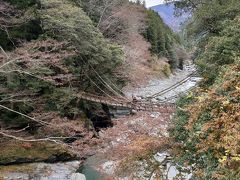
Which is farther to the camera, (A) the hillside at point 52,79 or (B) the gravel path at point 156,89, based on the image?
(B) the gravel path at point 156,89

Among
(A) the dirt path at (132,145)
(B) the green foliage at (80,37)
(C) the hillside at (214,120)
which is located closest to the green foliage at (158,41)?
(B) the green foliage at (80,37)

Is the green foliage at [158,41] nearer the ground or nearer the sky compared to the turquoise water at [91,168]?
nearer the sky

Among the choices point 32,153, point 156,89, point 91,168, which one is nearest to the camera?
point 91,168

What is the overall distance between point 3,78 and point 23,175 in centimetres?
289

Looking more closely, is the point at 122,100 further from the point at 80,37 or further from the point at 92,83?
the point at 80,37

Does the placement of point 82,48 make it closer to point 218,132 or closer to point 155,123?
point 155,123

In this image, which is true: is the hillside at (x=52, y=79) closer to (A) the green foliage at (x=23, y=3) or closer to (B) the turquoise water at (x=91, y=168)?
(A) the green foliage at (x=23, y=3)

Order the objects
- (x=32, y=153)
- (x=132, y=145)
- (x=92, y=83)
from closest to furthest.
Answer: (x=132, y=145) < (x=32, y=153) < (x=92, y=83)

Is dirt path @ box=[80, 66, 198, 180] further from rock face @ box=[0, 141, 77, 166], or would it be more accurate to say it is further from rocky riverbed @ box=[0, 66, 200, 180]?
rock face @ box=[0, 141, 77, 166]

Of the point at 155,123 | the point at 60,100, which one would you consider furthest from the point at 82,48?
the point at 155,123

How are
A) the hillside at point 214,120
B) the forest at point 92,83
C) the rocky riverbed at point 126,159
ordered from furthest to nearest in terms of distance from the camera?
the rocky riverbed at point 126,159
the forest at point 92,83
the hillside at point 214,120

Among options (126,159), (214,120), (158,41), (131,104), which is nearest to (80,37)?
(131,104)

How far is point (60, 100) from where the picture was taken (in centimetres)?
1116

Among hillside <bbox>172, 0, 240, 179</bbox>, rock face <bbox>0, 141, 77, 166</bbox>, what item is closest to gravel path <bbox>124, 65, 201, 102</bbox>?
rock face <bbox>0, 141, 77, 166</bbox>
